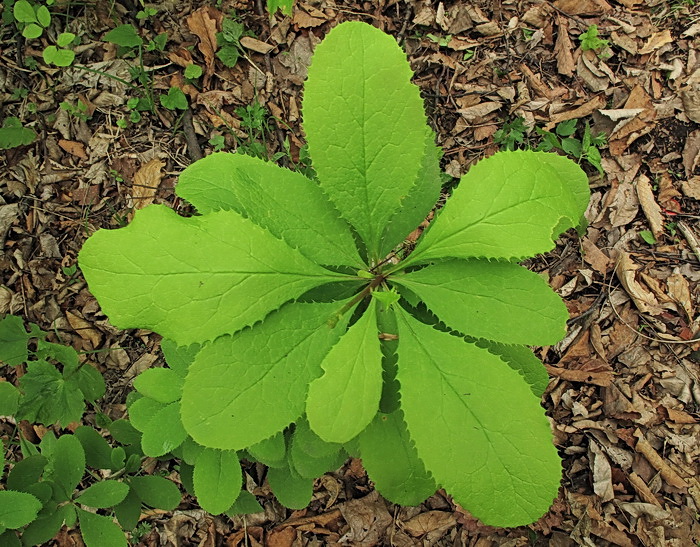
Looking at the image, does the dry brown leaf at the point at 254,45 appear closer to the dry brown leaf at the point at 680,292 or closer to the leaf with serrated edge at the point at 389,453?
the leaf with serrated edge at the point at 389,453

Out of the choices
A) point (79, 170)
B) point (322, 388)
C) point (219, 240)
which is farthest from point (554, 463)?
point (79, 170)

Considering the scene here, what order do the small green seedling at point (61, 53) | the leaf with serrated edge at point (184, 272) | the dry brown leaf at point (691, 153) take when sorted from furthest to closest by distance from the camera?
the small green seedling at point (61, 53) < the dry brown leaf at point (691, 153) < the leaf with serrated edge at point (184, 272)

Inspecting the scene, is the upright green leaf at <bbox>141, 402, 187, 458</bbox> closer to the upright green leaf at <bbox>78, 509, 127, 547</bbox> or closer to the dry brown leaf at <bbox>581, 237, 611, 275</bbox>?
the upright green leaf at <bbox>78, 509, 127, 547</bbox>

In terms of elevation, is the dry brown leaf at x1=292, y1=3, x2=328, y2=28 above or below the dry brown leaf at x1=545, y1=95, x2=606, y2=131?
above

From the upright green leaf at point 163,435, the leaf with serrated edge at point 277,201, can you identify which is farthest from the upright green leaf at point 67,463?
the leaf with serrated edge at point 277,201

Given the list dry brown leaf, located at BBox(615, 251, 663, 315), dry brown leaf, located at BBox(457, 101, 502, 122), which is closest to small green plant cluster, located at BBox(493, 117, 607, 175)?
dry brown leaf, located at BBox(457, 101, 502, 122)

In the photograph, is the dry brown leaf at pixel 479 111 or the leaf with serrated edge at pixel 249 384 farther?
the dry brown leaf at pixel 479 111

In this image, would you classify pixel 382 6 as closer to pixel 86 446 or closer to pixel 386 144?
pixel 386 144
